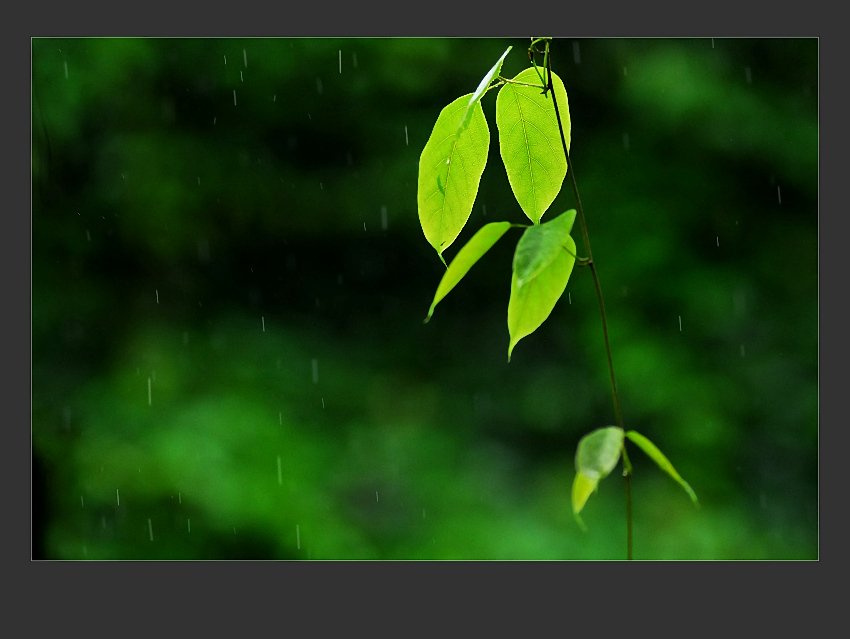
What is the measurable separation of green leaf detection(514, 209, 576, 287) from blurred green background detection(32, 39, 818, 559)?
1.23 m

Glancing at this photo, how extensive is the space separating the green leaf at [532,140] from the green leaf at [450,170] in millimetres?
20

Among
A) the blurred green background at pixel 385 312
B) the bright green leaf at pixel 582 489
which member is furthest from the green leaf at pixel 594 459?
the blurred green background at pixel 385 312

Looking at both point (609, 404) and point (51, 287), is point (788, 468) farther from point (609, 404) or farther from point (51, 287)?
point (51, 287)

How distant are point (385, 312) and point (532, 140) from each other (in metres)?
1.26

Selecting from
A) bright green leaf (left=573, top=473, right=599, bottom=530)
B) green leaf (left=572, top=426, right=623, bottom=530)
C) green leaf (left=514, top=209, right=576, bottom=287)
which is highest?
green leaf (left=514, top=209, right=576, bottom=287)

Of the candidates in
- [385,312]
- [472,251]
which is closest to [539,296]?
[472,251]

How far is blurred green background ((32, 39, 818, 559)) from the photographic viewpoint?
150cm

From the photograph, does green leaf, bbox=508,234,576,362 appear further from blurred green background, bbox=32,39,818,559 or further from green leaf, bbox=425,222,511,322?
blurred green background, bbox=32,39,818,559

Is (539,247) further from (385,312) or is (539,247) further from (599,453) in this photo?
(385,312)

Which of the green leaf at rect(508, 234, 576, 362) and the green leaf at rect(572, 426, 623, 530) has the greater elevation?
the green leaf at rect(508, 234, 576, 362)

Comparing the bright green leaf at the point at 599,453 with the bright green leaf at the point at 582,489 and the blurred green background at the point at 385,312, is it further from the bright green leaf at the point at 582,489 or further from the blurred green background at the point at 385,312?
the blurred green background at the point at 385,312

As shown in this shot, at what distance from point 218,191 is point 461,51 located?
545mm

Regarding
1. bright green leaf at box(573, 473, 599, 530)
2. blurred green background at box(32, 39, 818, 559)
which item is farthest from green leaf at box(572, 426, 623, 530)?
blurred green background at box(32, 39, 818, 559)

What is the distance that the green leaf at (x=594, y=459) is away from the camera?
275 millimetres
